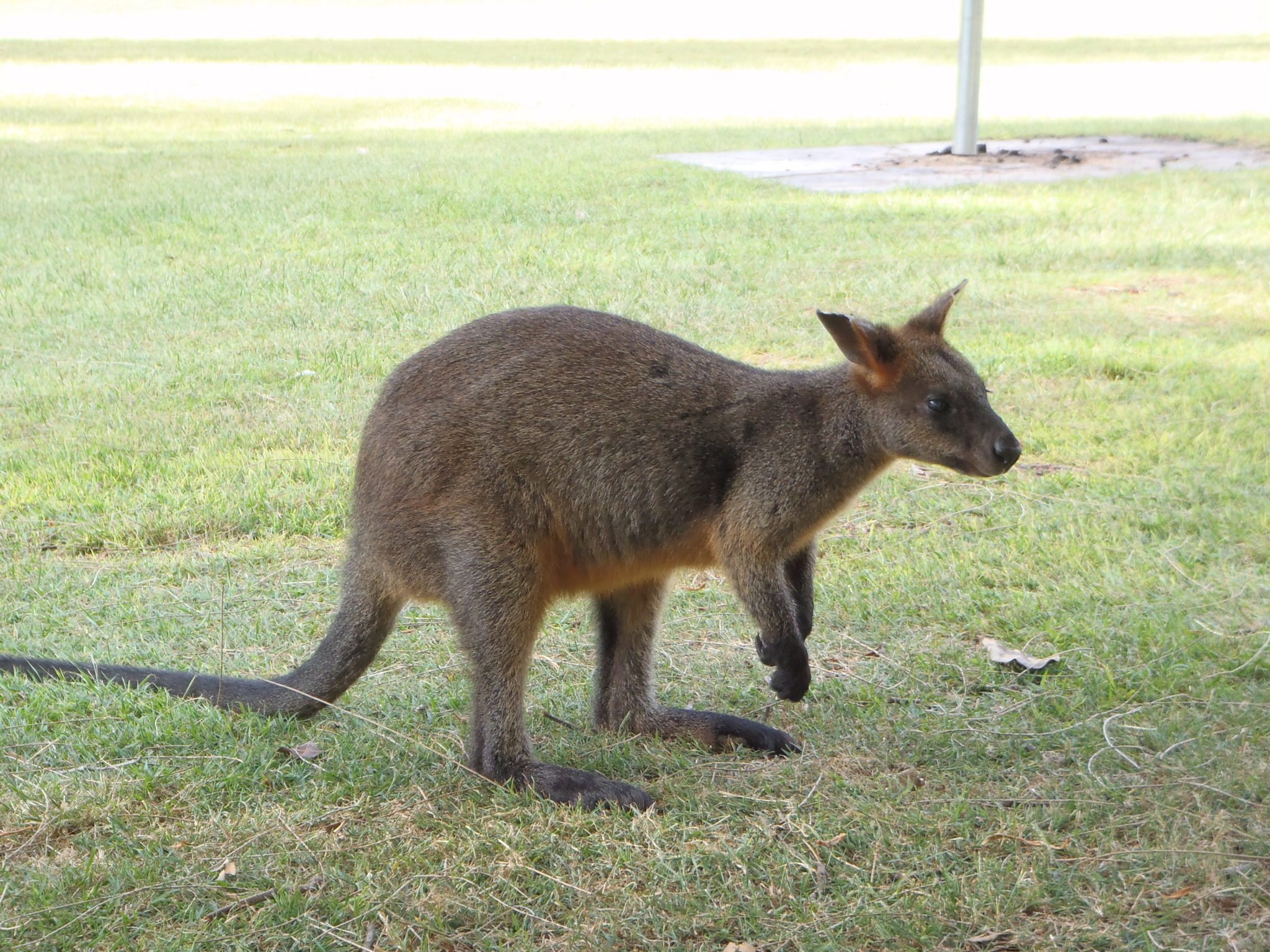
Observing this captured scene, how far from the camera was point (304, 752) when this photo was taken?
10.8ft

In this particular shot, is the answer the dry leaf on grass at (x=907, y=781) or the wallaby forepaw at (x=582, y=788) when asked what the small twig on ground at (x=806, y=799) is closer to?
the dry leaf on grass at (x=907, y=781)

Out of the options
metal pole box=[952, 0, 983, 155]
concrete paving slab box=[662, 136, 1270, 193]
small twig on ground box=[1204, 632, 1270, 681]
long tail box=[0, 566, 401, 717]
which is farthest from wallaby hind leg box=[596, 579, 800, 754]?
metal pole box=[952, 0, 983, 155]

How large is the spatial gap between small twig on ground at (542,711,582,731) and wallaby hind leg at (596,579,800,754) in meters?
0.08

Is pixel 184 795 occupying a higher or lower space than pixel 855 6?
lower

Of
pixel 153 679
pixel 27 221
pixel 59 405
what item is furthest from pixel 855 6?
pixel 153 679

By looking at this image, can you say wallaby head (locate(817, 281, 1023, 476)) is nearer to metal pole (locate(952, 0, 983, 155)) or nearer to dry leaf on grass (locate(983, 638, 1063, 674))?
dry leaf on grass (locate(983, 638, 1063, 674))

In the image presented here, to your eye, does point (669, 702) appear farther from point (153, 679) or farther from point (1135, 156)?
point (1135, 156)

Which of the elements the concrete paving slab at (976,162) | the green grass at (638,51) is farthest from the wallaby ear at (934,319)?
the green grass at (638,51)

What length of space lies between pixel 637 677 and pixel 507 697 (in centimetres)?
47

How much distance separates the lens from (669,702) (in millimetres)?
3678

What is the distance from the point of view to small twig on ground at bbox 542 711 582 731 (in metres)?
3.55

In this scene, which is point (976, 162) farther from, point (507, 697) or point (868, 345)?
point (507, 697)

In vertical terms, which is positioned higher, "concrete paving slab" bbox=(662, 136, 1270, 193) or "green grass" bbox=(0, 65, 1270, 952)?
"concrete paving slab" bbox=(662, 136, 1270, 193)

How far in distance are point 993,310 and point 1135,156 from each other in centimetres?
483
